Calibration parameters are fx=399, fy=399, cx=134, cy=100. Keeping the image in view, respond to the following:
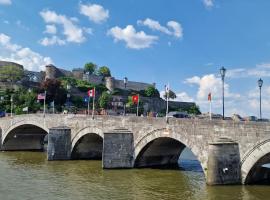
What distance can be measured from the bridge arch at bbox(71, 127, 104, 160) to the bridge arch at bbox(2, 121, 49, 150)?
13.4m

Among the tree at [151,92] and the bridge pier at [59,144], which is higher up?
the tree at [151,92]

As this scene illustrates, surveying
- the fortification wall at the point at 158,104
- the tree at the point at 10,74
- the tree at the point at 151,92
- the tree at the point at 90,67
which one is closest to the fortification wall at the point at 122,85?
the tree at the point at 90,67

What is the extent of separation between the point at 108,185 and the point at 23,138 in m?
30.5

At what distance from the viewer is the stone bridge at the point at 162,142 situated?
902 inches

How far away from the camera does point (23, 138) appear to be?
52.3 metres

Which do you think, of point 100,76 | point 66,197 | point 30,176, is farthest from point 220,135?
point 100,76

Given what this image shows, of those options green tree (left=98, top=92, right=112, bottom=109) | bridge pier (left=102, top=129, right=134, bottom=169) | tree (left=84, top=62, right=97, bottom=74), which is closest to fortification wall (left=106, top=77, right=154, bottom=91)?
tree (left=84, top=62, right=97, bottom=74)

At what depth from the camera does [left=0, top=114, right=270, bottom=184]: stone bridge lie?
22.9 m

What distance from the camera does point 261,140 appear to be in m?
22.0

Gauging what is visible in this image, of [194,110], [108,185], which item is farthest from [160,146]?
[194,110]

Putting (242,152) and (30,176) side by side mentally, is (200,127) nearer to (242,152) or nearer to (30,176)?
(242,152)

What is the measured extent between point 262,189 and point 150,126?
976cm

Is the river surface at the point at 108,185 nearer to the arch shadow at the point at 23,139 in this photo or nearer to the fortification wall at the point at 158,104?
the arch shadow at the point at 23,139

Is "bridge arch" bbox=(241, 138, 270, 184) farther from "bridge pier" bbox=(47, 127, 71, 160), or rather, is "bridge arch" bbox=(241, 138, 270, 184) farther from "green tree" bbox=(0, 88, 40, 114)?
"green tree" bbox=(0, 88, 40, 114)
